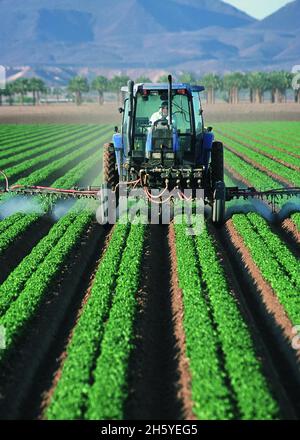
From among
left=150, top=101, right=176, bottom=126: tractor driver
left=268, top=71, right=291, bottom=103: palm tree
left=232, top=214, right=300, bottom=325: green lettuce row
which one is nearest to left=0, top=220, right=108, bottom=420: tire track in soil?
left=232, top=214, right=300, bottom=325: green lettuce row

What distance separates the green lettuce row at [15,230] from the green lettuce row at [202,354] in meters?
4.26

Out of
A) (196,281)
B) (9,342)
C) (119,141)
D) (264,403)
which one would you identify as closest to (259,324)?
(196,281)

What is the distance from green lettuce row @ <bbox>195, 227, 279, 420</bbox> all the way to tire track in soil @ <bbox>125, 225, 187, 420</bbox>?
0.66m

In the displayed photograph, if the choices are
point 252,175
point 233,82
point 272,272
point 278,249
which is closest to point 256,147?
point 252,175

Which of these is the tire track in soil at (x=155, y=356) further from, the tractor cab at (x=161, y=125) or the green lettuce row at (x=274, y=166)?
the green lettuce row at (x=274, y=166)

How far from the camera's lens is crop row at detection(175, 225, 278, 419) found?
6.88 m

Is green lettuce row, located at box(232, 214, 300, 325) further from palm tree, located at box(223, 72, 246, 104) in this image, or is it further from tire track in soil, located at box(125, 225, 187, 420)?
palm tree, located at box(223, 72, 246, 104)

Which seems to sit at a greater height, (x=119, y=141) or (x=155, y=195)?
(x=119, y=141)

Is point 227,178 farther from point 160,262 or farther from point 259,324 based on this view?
point 259,324

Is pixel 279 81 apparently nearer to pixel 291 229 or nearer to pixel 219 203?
pixel 291 229

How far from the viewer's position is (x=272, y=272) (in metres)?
11.2

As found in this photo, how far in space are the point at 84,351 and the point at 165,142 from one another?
7.04m

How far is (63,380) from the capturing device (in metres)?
7.59
